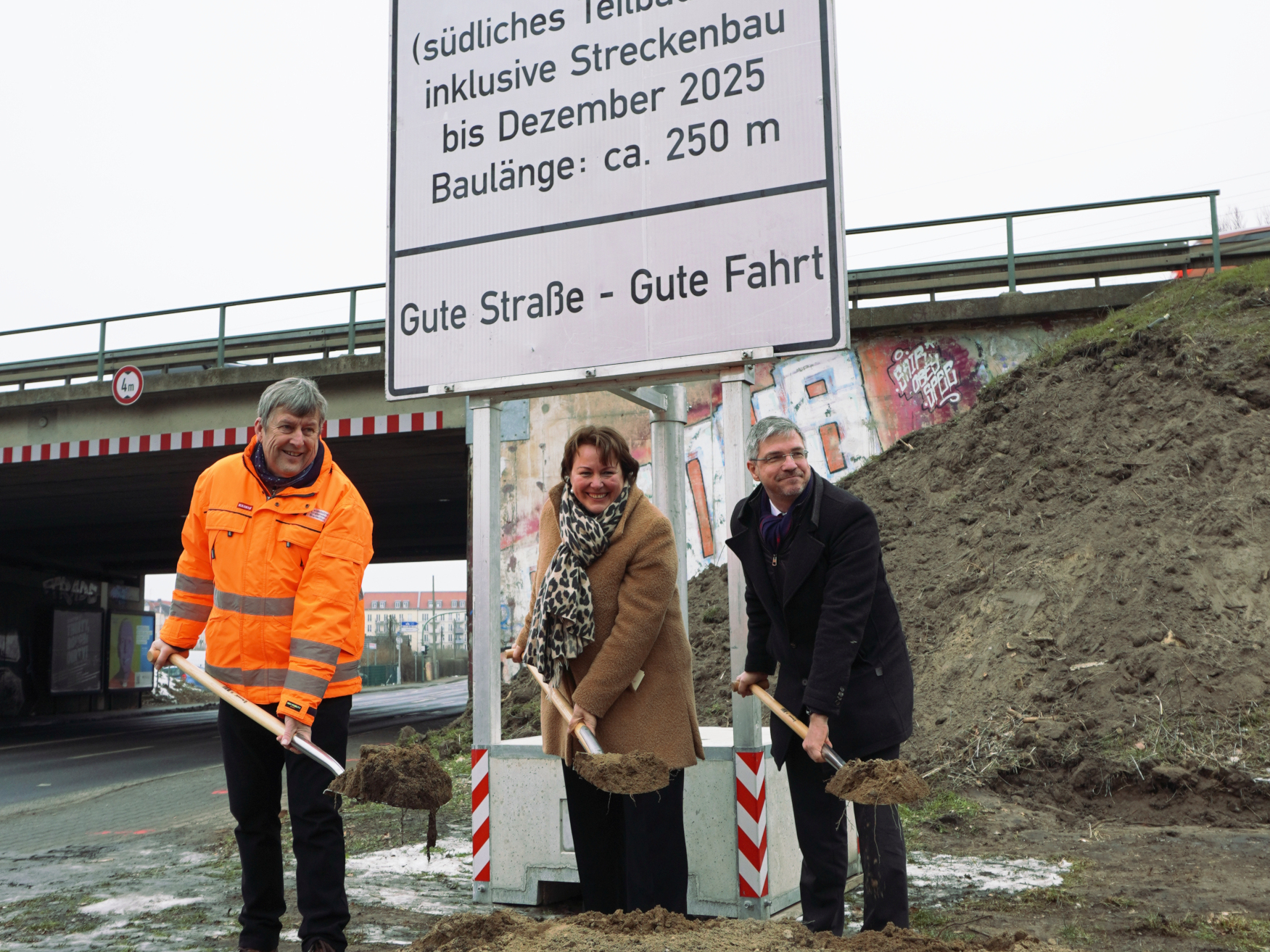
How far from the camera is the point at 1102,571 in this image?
8250mm

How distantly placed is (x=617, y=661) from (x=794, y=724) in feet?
2.10

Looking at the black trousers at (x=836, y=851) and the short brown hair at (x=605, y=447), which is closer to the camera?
the black trousers at (x=836, y=851)

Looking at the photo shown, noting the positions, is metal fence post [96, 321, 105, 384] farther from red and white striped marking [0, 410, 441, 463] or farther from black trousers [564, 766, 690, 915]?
black trousers [564, 766, 690, 915]

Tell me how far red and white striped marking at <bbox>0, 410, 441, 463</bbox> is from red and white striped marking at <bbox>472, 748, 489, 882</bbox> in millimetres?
10232

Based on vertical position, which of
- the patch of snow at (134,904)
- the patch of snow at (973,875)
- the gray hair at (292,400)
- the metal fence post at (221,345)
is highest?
the metal fence post at (221,345)

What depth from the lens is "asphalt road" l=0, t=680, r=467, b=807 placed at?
1155cm

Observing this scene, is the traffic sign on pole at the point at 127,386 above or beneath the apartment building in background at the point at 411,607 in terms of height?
above

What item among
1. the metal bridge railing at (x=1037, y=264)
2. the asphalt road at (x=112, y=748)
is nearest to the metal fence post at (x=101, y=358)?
the asphalt road at (x=112, y=748)

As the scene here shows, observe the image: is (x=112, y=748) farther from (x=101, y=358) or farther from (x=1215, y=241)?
(x=1215, y=241)

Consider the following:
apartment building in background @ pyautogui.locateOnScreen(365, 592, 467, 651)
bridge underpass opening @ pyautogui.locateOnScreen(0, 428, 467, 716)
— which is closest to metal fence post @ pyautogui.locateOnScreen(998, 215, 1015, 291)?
bridge underpass opening @ pyautogui.locateOnScreen(0, 428, 467, 716)

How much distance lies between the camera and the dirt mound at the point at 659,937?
108 inches

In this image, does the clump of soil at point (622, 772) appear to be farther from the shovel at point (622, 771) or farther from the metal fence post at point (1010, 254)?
the metal fence post at point (1010, 254)

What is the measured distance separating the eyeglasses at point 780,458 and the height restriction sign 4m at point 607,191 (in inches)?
33.7

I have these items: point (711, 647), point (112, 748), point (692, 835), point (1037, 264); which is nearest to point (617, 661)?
point (692, 835)
